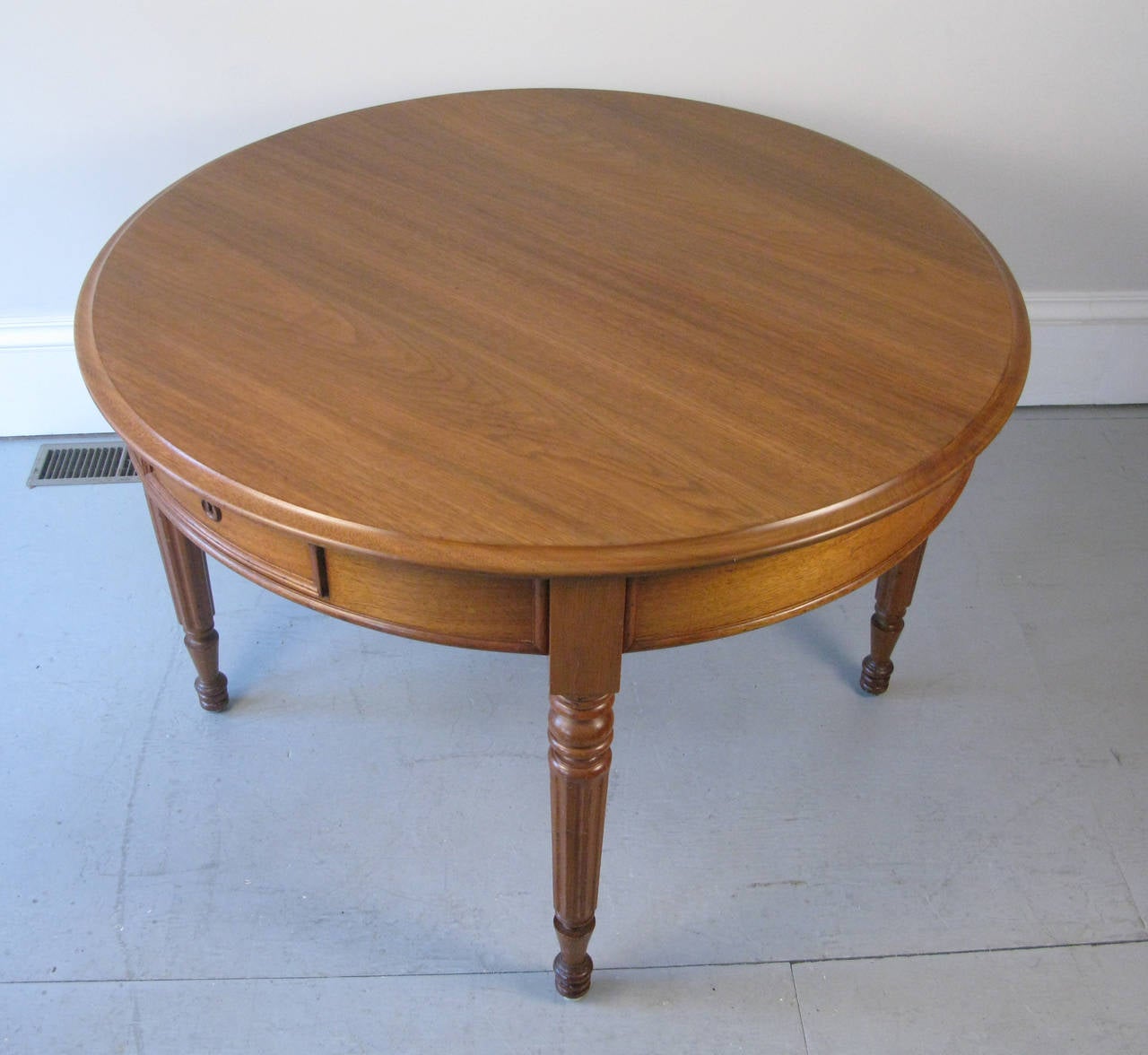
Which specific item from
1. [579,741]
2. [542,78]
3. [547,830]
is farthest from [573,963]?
[542,78]

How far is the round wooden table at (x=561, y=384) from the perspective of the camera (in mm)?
1163

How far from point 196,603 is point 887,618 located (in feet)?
3.56

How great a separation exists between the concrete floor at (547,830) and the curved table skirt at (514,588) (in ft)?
2.02

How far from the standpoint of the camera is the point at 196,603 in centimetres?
180

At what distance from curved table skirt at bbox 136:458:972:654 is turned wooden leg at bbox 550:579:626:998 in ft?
0.08

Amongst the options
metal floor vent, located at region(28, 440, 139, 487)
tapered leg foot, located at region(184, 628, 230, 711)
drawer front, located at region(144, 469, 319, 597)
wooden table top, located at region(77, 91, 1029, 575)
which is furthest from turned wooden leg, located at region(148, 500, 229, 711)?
metal floor vent, located at region(28, 440, 139, 487)

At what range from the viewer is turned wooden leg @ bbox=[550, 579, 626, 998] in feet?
3.89

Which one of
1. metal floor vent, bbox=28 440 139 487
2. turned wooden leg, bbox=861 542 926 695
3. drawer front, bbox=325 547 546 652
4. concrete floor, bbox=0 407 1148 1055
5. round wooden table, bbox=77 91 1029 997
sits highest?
round wooden table, bbox=77 91 1029 997

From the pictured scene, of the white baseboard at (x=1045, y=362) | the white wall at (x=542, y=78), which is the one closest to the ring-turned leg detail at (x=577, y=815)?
the white wall at (x=542, y=78)

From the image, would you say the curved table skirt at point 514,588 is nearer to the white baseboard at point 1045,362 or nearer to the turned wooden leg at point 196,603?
the turned wooden leg at point 196,603

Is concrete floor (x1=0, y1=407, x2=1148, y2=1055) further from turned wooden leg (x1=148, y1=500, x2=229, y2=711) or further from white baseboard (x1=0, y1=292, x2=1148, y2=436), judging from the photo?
white baseboard (x1=0, y1=292, x2=1148, y2=436)

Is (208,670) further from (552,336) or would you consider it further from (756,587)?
(756,587)

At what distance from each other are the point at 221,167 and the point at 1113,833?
1.66 m

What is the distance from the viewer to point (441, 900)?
1717mm
